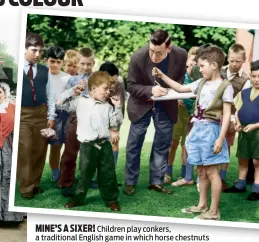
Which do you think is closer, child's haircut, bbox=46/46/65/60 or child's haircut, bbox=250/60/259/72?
child's haircut, bbox=250/60/259/72

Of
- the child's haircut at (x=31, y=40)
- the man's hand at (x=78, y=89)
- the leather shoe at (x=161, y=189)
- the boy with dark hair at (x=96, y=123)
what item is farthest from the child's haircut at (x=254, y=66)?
the child's haircut at (x=31, y=40)

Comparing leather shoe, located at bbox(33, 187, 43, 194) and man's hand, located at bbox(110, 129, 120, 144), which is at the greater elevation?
man's hand, located at bbox(110, 129, 120, 144)

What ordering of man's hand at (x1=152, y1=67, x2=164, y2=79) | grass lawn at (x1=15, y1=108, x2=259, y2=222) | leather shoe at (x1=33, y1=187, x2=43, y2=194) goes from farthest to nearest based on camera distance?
leather shoe at (x1=33, y1=187, x2=43, y2=194) < grass lawn at (x1=15, y1=108, x2=259, y2=222) < man's hand at (x1=152, y1=67, x2=164, y2=79)

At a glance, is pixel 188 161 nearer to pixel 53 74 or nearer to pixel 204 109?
pixel 204 109

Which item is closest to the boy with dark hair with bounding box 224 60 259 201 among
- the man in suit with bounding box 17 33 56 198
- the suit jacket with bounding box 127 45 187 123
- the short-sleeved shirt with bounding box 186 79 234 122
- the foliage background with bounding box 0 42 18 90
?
the short-sleeved shirt with bounding box 186 79 234 122

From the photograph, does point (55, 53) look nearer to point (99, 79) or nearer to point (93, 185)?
point (99, 79)

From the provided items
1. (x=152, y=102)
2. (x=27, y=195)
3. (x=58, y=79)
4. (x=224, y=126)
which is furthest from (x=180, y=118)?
(x=27, y=195)

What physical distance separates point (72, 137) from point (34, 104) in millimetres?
390

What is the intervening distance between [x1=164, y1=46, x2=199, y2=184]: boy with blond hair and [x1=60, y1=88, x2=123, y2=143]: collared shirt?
1.49ft

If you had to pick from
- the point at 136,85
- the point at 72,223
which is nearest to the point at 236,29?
the point at 136,85

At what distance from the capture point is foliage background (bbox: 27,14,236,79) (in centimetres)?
577

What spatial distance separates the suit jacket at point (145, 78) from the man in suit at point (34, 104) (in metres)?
0.62

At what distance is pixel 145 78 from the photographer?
19.2 ft

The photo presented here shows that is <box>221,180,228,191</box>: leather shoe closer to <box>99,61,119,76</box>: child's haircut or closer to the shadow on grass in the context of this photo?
the shadow on grass
